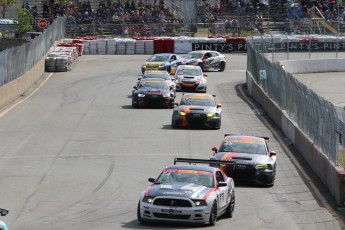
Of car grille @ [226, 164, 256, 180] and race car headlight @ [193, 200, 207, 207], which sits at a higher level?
race car headlight @ [193, 200, 207, 207]

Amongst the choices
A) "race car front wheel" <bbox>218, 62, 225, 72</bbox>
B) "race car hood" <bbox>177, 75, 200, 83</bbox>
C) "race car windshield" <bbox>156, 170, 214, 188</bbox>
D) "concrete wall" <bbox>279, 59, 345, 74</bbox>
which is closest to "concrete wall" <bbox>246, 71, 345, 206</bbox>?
"race car windshield" <bbox>156, 170, 214, 188</bbox>

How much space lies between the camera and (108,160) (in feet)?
92.9

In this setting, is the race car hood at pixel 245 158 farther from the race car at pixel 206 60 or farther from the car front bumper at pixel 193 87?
the race car at pixel 206 60

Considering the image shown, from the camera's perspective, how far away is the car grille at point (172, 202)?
18.4 meters

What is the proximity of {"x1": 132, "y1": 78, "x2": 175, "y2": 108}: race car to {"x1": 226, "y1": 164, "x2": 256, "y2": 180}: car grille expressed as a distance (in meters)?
17.2

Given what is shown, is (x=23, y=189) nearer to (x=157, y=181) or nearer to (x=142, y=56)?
(x=157, y=181)

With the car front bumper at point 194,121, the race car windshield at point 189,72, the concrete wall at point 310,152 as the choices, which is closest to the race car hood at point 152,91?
the concrete wall at point 310,152

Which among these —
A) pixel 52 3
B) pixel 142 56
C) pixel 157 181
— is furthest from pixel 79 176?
pixel 52 3

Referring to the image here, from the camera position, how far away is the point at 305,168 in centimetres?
2817

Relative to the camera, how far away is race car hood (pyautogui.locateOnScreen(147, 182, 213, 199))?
Result: 60.7 ft

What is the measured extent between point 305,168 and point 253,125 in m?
9.98

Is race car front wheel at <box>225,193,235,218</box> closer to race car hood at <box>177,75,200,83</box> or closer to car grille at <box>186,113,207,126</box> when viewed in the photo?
car grille at <box>186,113,207,126</box>

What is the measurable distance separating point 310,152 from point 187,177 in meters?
9.50

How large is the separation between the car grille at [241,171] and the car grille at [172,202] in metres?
6.18
